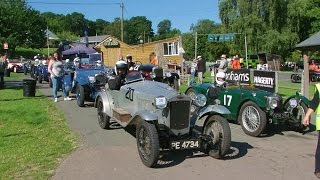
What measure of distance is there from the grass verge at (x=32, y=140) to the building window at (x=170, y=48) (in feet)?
73.1

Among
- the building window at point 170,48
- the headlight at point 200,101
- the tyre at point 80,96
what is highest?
the building window at point 170,48

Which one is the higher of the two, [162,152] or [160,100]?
[160,100]

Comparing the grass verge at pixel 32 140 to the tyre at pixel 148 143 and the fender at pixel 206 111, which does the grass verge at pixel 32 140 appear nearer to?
the tyre at pixel 148 143

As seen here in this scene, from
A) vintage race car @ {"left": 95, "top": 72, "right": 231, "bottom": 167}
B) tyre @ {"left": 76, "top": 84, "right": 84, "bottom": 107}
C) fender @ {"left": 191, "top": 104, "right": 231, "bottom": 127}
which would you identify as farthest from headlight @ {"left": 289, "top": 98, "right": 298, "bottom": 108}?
tyre @ {"left": 76, "top": 84, "right": 84, "bottom": 107}

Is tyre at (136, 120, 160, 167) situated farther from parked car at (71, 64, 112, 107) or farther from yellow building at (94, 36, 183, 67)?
yellow building at (94, 36, 183, 67)

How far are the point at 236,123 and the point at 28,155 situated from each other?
5.73 metres

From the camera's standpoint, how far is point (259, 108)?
407 inches

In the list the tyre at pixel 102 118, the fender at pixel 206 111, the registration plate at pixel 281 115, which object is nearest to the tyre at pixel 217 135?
the fender at pixel 206 111

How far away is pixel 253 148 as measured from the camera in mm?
9172

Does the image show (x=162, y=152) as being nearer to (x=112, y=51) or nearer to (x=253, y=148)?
(x=253, y=148)

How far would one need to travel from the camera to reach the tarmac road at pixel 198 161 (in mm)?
7125

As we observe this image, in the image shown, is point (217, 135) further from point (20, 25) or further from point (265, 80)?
point (20, 25)

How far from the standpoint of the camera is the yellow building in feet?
119

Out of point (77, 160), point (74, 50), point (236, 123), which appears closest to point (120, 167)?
point (77, 160)
